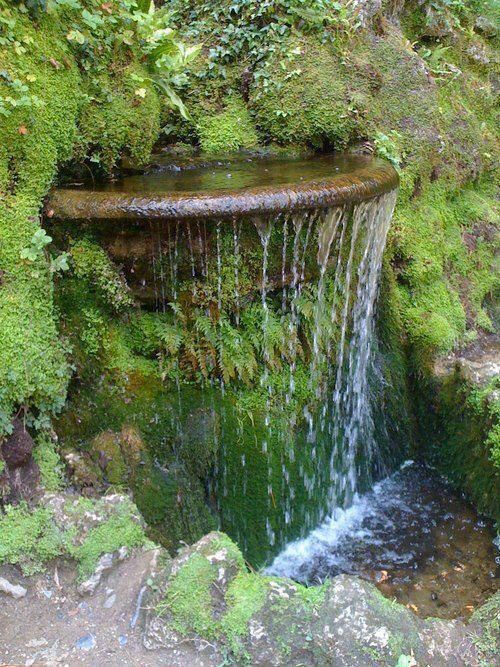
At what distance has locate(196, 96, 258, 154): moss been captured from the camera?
6.88 meters

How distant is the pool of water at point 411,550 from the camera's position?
5148 mm

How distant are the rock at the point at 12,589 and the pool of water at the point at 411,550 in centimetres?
256

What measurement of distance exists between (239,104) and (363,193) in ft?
9.69

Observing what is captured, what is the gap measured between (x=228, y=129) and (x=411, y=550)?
5.15 m

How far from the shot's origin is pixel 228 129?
694 cm

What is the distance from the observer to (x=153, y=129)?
5.70 m

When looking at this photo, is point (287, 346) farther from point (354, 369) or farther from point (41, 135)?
point (41, 135)

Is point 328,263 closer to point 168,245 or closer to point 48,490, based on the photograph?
point 168,245

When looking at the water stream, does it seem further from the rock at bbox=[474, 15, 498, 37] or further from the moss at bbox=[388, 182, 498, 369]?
the rock at bbox=[474, 15, 498, 37]

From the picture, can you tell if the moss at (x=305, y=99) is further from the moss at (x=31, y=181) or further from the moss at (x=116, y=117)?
the moss at (x=31, y=181)

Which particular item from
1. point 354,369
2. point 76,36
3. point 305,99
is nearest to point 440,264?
point 354,369

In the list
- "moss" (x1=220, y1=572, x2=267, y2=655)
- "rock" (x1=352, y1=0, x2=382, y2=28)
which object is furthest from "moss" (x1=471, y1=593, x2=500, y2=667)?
"rock" (x1=352, y1=0, x2=382, y2=28)

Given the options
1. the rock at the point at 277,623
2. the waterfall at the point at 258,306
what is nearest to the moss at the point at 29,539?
the rock at the point at 277,623

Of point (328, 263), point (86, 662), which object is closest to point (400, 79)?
point (328, 263)
